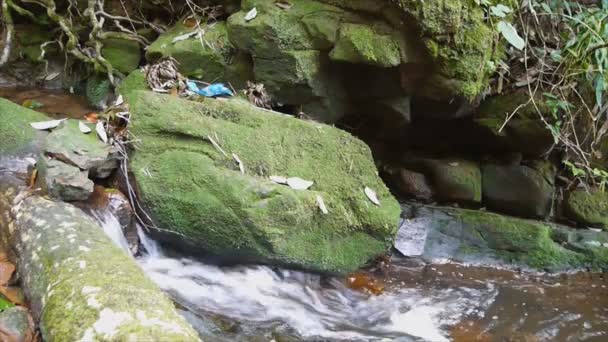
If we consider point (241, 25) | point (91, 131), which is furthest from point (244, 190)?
point (241, 25)

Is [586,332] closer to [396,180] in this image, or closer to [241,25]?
[396,180]

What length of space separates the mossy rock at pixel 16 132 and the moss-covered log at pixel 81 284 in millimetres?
840

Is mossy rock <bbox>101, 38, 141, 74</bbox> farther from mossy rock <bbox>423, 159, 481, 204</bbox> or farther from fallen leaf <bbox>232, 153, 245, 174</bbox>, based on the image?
mossy rock <bbox>423, 159, 481, 204</bbox>

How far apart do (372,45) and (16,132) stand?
2.50 metres

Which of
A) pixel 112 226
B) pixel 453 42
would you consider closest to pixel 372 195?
pixel 453 42

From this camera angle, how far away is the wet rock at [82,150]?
10.6ft

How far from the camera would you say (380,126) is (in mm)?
4926

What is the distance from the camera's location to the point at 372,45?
389 centimetres

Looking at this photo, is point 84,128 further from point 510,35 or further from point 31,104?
point 510,35

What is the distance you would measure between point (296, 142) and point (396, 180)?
68.4 inches

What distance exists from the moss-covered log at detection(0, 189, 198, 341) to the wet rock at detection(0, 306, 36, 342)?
0.16 ft

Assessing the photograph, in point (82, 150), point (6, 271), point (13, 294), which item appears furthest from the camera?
point (82, 150)

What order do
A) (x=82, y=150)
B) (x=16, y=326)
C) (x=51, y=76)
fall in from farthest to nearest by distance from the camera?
1. (x=51, y=76)
2. (x=82, y=150)
3. (x=16, y=326)

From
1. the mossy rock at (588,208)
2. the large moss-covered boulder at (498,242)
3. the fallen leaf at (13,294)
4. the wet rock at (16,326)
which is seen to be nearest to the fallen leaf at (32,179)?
the fallen leaf at (13,294)
